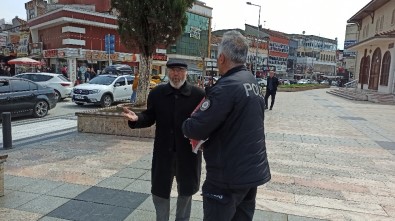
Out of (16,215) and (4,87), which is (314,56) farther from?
(16,215)

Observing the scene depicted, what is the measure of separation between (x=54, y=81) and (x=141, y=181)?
12975 millimetres

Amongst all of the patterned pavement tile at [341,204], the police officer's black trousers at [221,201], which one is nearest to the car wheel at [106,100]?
the patterned pavement tile at [341,204]

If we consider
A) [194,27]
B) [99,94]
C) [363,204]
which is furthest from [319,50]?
[363,204]

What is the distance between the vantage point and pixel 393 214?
13.2 ft

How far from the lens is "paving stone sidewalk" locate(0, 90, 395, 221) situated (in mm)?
3875

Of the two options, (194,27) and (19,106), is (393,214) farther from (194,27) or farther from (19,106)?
(194,27)

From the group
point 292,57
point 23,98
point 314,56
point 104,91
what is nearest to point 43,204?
point 23,98

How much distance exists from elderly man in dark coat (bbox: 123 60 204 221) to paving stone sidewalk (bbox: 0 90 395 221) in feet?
2.74

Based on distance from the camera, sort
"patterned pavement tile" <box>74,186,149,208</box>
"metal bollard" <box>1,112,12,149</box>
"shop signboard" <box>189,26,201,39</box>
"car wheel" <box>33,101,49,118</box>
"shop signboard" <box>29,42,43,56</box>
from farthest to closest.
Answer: "shop signboard" <box>189,26,201,39</box> < "shop signboard" <box>29,42,43,56</box> < "car wheel" <box>33,101,49,118</box> < "metal bollard" <box>1,112,12,149</box> < "patterned pavement tile" <box>74,186,149,208</box>

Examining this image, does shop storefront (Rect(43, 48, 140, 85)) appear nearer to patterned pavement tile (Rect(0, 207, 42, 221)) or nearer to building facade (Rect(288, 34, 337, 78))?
patterned pavement tile (Rect(0, 207, 42, 221))

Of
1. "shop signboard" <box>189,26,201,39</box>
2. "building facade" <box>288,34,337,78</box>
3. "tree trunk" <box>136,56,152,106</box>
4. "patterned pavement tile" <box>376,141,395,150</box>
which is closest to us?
"patterned pavement tile" <box>376,141,395,150</box>

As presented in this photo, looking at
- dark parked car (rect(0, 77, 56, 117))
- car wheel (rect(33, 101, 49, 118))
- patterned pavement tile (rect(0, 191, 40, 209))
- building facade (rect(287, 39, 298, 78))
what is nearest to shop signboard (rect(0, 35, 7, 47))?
dark parked car (rect(0, 77, 56, 117))

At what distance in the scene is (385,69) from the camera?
25516mm

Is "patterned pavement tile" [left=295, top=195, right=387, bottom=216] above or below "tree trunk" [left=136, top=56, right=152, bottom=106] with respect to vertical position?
below
